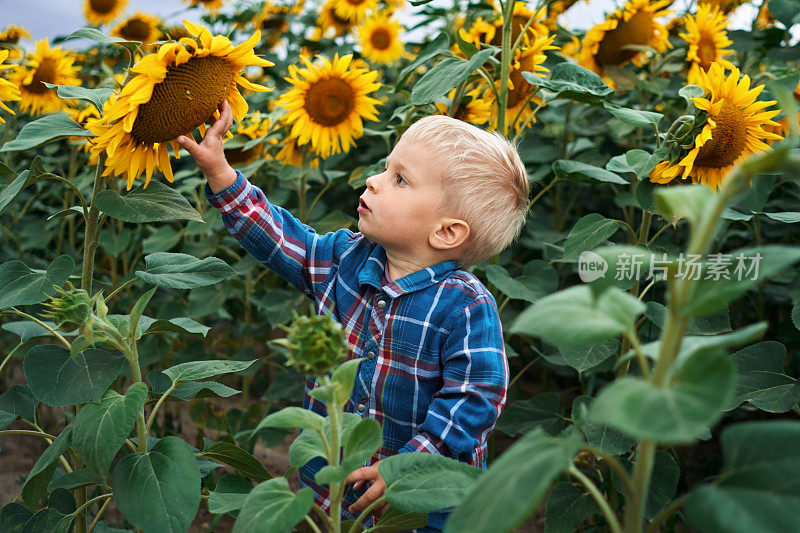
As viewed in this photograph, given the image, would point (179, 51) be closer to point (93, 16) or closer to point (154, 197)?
point (154, 197)

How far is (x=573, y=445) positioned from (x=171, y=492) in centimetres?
61

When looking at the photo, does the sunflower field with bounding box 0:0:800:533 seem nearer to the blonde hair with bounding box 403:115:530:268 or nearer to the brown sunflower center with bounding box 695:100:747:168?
the brown sunflower center with bounding box 695:100:747:168

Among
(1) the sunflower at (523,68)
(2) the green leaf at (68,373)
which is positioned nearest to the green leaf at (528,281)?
(1) the sunflower at (523,68)

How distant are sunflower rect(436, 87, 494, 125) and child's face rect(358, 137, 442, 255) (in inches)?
23.7

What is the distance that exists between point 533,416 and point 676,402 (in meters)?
1.21

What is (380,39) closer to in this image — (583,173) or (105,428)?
(583,173)

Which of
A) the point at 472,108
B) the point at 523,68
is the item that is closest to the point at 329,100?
the point at 472,108

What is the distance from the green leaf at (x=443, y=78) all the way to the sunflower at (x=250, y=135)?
0.57 metres

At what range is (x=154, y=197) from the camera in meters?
1.16

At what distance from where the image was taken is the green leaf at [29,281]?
3.51 feet

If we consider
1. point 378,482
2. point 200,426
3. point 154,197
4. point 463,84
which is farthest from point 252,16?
point 378,482

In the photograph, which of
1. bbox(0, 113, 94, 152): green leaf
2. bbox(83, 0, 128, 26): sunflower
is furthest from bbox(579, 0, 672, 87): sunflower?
bbox(83, 0, 128, 26): sunflower

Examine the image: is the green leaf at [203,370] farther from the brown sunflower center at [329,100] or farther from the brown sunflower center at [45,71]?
the brown sunflower center at [45,71]

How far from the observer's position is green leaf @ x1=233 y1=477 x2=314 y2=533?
2.21ft
